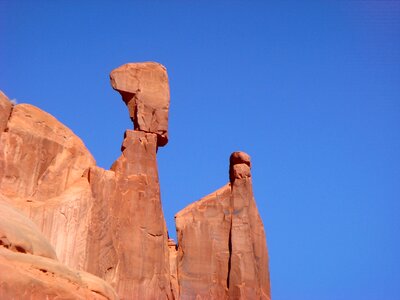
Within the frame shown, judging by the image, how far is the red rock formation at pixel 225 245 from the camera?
101ft

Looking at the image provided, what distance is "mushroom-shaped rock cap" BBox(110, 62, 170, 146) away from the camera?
3100 centimetres

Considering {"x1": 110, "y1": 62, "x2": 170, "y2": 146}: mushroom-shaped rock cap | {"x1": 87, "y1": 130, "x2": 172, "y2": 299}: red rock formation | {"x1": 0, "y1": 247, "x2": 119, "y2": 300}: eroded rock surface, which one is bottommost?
{"x1": 0, "y1": 247, "x2": 119, "y2": 300}: eroded rock surface

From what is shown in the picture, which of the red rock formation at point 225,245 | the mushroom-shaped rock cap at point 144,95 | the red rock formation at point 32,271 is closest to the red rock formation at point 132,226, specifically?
the mushroom-shaped rock cap at point 144,95

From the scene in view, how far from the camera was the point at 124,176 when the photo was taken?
95.7ft

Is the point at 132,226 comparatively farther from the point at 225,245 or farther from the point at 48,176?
the point at 225,245

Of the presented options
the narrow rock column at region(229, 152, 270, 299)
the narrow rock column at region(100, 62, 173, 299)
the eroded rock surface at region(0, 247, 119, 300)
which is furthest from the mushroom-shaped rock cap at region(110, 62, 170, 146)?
the eroded rock surface at region(0, 247, 119, 300)

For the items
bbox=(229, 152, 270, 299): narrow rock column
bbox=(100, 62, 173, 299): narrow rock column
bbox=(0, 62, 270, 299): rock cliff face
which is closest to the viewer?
bbox=(0, 62, 270, 299): rock cliff face

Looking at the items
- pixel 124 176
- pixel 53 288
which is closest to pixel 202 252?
pixel 124 176

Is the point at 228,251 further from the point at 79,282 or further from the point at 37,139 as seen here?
the point at 79,282

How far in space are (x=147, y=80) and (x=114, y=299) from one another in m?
13.6

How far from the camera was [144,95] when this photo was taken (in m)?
31.4

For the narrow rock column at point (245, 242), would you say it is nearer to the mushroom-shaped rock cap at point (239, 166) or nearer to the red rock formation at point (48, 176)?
the mushroom-shaped rock cap at point (239, 166)

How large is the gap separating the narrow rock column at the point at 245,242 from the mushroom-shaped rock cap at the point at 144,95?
4.01m

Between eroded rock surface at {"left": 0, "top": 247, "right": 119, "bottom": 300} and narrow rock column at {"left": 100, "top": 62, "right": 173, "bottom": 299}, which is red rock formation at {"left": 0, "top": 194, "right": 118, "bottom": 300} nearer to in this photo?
eroded rock surface at {"left": 0, "top": 247, "right": 119, "bottom": 300}
